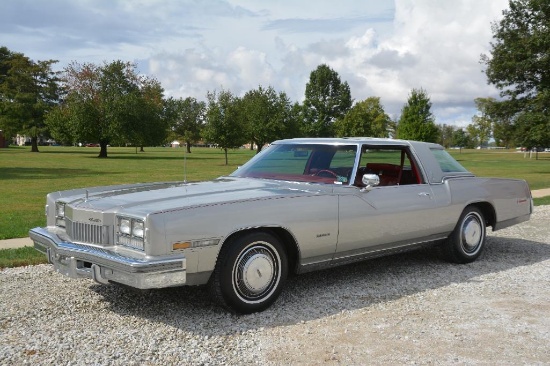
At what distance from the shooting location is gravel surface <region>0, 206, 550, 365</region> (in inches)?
144

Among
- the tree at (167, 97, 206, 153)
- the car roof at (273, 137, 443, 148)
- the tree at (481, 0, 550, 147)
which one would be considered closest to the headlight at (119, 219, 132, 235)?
the car roof at (273, 137, 443, 148)

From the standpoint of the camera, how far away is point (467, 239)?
6.46m

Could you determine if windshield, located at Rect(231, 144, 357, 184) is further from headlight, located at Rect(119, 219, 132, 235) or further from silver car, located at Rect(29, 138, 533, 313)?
headlight, located at Rect(119, 219, 132, 235)

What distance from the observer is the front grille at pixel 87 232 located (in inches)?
166

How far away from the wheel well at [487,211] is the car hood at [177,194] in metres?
2.59

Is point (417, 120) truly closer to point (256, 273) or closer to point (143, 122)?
point (143, 122)

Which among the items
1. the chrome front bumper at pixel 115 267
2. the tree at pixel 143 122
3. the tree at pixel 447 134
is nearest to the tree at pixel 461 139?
the tree at pixel 447 134

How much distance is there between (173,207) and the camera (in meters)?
4.04

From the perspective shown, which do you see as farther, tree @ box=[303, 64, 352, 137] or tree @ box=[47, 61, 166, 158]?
tree @ box=[303, 64, 352, 137]

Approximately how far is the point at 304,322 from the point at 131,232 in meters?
1.53

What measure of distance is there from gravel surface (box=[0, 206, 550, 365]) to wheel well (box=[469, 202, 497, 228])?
0.88 metres

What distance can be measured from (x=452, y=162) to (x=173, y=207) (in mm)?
3928

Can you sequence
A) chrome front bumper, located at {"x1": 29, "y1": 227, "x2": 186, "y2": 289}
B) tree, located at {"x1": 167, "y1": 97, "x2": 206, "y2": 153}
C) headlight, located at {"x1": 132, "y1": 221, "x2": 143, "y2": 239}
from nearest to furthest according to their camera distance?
chrome front bumper, located at {"x1": 29, "y1": 227, "x2": 186, "y2": 289}
headlight, located at {"x1": 132, "y1": 221, "x2": 143, "y2": 239}
tree, located at {"x1": 167, "y1": 97, "x2": 206, "y2": 153}

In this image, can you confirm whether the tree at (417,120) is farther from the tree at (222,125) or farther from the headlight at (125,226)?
the headlight at (125,226)
